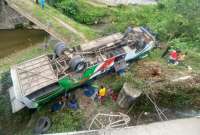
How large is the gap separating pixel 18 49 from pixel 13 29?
216 cm

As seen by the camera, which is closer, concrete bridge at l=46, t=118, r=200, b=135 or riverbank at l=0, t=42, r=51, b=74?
concrete bridge at l=46, t=118, r=200, b=135

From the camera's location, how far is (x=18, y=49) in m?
19.5

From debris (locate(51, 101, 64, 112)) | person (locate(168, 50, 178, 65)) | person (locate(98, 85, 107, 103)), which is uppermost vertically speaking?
person (locate(168, 50, 178, 65))

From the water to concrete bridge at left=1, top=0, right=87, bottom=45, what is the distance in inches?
52.5

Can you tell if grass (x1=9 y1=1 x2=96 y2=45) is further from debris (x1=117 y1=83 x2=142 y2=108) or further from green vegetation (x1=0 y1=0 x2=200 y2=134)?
debris (x1=117 y1=83 x2=142 y2=108)

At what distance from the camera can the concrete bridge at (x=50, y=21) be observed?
18094mm

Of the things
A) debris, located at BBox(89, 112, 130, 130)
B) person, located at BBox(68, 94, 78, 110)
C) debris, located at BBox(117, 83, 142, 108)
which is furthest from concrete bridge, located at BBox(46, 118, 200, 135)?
person, located at BBox(68, 94, 78, 110)

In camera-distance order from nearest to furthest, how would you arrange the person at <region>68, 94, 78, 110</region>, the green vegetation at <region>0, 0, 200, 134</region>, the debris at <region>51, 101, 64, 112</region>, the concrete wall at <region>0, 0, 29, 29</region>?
the green vegetation at <region>0, 0, 200, 134</region>, the person at <region>68, 94, 78, 110</region>, the debris at <region>51, 101, 64, 112</region>, the concrete wall at <region>0, 0, 29, 29</region>

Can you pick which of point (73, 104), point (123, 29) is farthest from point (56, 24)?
point (73, 104)

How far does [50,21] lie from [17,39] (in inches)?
109

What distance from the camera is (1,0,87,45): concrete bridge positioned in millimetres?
18094

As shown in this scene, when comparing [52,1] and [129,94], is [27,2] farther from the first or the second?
[129,94]

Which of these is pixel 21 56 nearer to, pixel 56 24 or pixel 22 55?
pixel 22 55

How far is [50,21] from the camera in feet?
62.2
